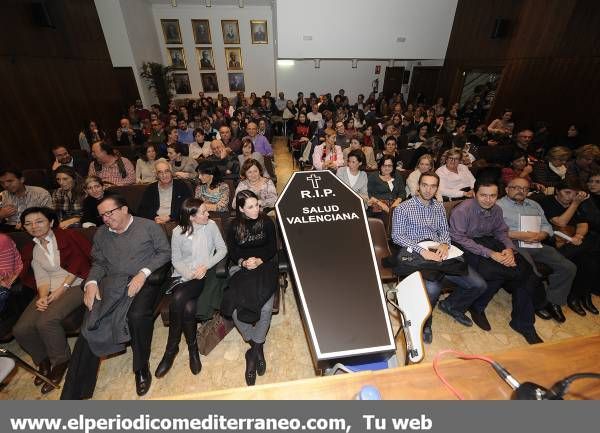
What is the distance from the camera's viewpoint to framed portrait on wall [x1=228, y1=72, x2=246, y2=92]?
11922 mm

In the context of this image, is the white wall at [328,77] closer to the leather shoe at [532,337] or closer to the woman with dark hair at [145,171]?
the woman with dark hair at [145,171]

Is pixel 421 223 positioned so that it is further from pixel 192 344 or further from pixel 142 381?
pixel 142 381

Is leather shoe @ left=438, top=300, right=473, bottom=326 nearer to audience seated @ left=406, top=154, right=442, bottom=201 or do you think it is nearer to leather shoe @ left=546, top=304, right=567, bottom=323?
leather shoe @ left=546, top=304, right=567, bottom=323

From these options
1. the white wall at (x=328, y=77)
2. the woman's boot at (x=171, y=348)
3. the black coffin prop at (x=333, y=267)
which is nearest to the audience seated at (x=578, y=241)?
the black coffin prop at (x=333, y=267)

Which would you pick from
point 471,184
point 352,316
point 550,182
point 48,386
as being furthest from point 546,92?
point 48,386

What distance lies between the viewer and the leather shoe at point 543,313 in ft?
9.18

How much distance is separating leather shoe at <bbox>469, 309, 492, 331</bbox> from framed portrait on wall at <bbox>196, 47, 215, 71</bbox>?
1303cm

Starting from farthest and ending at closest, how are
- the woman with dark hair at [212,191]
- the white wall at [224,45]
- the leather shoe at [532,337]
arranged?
the white wall at [224,45]
the woman with dark hair at [212,191]
the leather shoe at [532,337]

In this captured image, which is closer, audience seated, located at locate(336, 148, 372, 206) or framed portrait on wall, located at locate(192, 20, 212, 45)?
audience seated, located at locate(336, 148, 372, 206)

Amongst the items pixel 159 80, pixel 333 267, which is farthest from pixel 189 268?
pixel 159 80

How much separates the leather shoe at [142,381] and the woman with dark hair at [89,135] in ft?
19.5

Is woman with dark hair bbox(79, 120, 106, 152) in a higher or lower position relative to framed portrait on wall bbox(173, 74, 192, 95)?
lower

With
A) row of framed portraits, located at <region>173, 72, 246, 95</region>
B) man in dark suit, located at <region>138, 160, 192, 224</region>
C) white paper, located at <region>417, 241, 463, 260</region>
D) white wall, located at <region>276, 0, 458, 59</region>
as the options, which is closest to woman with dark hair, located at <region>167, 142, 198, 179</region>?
man in dark suit, located at <region>138, 160, 192, 224</region>
